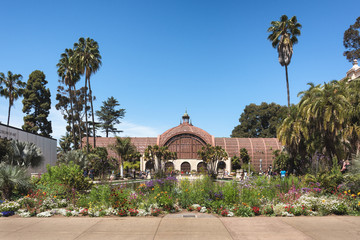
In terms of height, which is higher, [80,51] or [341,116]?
[80,51]

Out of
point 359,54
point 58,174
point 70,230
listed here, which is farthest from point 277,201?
point 359,54

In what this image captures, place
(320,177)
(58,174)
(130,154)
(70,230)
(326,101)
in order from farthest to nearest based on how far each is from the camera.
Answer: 1. (130,154)
2. (326,101)
3. (58,174)
4. (320,177)
5. (70,230)

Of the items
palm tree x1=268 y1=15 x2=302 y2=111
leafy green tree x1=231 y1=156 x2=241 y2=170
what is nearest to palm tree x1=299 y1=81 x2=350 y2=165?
palm tree x1=268 y1=15 x2=302 y2=111

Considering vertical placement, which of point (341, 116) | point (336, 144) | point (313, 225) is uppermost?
point (341, 116)

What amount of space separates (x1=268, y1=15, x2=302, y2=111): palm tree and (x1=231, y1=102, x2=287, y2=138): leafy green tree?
43613 mm

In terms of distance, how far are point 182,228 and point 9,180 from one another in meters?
8.94

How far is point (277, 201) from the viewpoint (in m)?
11.7

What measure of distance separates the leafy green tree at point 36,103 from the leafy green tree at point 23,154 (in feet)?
125

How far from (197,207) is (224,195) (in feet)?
4.13

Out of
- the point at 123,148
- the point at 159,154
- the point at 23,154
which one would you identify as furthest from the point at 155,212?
the point at 159,154

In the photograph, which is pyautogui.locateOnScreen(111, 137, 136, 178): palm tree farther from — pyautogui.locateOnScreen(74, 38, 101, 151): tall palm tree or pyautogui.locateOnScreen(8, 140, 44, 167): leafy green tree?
pyautogui.locateOnScreen(8, 140, 44, 167): leafy green tree

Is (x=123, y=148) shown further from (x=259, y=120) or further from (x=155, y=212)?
(x=259, y=120)

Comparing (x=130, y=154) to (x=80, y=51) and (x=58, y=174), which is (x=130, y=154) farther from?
(x=58, y=174)

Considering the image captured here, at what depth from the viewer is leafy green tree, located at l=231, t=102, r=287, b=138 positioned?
7696 centimetres
